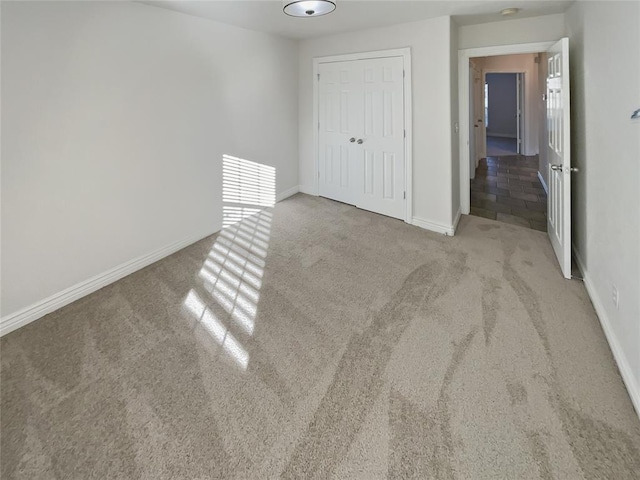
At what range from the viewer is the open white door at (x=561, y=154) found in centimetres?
297

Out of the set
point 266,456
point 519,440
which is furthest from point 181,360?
point 519,440

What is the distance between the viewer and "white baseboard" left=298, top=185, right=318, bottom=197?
222 inches

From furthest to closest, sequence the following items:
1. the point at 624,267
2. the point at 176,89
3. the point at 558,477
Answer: the point at 176,89, the point at 624,267, the point at 558,477

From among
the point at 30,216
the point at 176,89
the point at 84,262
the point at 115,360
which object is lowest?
the point at 115,360

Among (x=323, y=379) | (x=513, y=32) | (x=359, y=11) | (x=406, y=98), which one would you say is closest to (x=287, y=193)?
(x=406, y=98)

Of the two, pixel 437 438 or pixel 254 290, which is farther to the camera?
pixel 254 290

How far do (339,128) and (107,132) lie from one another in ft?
9.41

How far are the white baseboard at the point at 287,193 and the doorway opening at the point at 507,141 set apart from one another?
2411 millimetres

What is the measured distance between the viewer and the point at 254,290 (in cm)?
296

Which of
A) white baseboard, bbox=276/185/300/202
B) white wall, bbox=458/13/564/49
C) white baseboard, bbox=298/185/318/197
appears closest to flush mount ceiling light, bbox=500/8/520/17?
white wall, bbox=458/13/564/49

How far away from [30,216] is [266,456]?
87.8 inches

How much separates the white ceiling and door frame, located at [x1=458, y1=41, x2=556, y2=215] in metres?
0.29

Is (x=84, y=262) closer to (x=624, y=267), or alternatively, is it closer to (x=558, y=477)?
(x=558, y=477)

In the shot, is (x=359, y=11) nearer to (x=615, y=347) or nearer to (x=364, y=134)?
(x=364, y=134)
